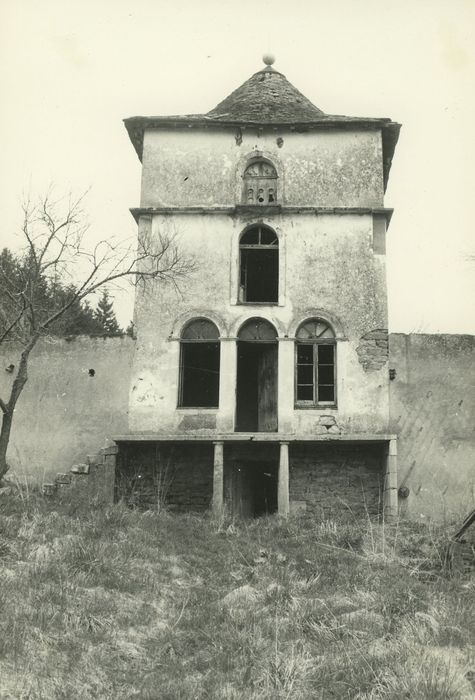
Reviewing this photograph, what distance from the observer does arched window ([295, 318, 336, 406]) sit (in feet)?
54.2

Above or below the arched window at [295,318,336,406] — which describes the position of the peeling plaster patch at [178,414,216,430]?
below

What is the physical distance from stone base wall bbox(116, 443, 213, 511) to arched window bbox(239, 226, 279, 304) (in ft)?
12.7

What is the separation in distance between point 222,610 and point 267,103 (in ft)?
44.1

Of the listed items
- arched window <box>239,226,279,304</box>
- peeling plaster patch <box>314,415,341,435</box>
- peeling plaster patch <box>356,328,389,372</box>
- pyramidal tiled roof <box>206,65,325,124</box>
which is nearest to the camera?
peeling plaster patch <box>314,415,341,435</box>

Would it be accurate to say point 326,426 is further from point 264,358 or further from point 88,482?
point 88,482

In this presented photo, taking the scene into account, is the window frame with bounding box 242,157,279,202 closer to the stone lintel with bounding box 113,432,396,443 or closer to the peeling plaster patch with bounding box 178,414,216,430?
the peeling plaster patch with bounding box 178,414,216,430

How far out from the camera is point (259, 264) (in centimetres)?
1970

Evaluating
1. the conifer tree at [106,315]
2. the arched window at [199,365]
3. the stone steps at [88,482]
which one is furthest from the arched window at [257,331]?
the conifer tree at [106,315]

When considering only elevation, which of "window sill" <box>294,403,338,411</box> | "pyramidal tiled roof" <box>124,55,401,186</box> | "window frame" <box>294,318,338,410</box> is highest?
"pyramidal tiled roof" <box>124,55,401,186</box>

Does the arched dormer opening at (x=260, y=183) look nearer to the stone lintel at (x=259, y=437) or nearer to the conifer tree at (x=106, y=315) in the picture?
the stone lintel at (x=259, y=437)

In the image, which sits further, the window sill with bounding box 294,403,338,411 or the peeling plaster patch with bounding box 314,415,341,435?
the window sill with bounding box 294,403,338,411

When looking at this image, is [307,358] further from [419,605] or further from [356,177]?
[419,605]

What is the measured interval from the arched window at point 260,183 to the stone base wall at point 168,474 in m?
5.99

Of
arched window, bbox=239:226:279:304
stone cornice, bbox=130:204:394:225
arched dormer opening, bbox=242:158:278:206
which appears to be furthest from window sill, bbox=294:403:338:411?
arched dormer opening, bbox=242:158:278:206
